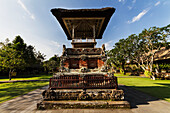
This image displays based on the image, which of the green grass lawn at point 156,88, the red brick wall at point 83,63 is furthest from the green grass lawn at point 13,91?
the green grass lawn at point 156,88

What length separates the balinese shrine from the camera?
4.17 meters

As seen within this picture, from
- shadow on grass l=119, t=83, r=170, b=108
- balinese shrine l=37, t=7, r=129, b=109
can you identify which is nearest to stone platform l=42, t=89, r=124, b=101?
balinese shrine l=37, t=7, r=129, b=109

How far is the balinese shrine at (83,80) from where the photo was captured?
13.7 feet

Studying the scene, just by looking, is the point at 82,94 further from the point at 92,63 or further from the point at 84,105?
the point at 92,63

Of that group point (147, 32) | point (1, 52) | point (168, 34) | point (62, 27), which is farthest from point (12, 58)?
point (168, 34)

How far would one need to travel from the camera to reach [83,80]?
4.65 m

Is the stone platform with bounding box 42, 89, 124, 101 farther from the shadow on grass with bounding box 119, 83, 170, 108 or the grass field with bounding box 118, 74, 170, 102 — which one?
the grass field with bounding box 118, 74, 170, 102

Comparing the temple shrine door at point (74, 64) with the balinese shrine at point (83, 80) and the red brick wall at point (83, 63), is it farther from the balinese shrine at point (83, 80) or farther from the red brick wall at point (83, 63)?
the red brick wall at point (83, 63)

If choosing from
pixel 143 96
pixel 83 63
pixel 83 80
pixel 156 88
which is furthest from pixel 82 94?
pixel 156 88

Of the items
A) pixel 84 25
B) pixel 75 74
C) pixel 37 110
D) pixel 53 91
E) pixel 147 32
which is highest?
pixel 147 32

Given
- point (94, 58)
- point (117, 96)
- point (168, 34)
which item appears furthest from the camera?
point (168, 34)

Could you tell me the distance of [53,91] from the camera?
453cm

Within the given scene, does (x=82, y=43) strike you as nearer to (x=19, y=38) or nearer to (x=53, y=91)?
(x=53, y=91)

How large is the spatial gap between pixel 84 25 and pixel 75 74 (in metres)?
6.66
